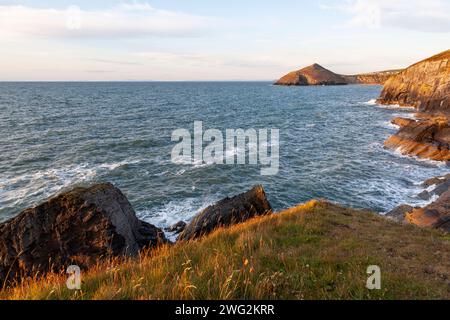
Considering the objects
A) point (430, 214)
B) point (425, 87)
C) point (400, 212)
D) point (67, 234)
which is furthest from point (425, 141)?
point (425, 87)

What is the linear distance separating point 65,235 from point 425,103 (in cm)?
8002

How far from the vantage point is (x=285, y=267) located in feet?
24.0

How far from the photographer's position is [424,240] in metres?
10.8

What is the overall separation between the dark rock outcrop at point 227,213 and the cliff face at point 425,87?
60674 millimetres

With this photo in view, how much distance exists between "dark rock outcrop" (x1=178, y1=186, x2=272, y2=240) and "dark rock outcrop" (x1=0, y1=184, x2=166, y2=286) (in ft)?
8.78

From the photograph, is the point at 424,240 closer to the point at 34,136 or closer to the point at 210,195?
the point at 210,195

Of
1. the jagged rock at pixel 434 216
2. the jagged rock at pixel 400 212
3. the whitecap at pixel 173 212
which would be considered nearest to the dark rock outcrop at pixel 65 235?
the whitecap at pixel 173 212

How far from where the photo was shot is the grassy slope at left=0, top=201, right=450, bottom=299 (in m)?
5.89

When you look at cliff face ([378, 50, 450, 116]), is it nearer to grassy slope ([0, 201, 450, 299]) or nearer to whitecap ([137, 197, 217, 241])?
whitecap ([137, 197, 217, 241])

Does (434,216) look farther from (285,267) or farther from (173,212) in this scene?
(173,212)

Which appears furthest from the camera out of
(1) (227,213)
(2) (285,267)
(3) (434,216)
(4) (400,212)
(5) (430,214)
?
(4) (400,212)

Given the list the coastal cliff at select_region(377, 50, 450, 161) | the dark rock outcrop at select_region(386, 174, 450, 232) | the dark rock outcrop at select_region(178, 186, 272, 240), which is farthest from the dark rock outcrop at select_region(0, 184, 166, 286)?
the coastal cliff at select_region(377, 50, 450, 161)

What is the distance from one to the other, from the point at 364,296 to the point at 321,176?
2622 cm

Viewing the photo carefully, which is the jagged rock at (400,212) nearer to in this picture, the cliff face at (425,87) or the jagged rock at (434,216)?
the jagged rock at (434,216)
